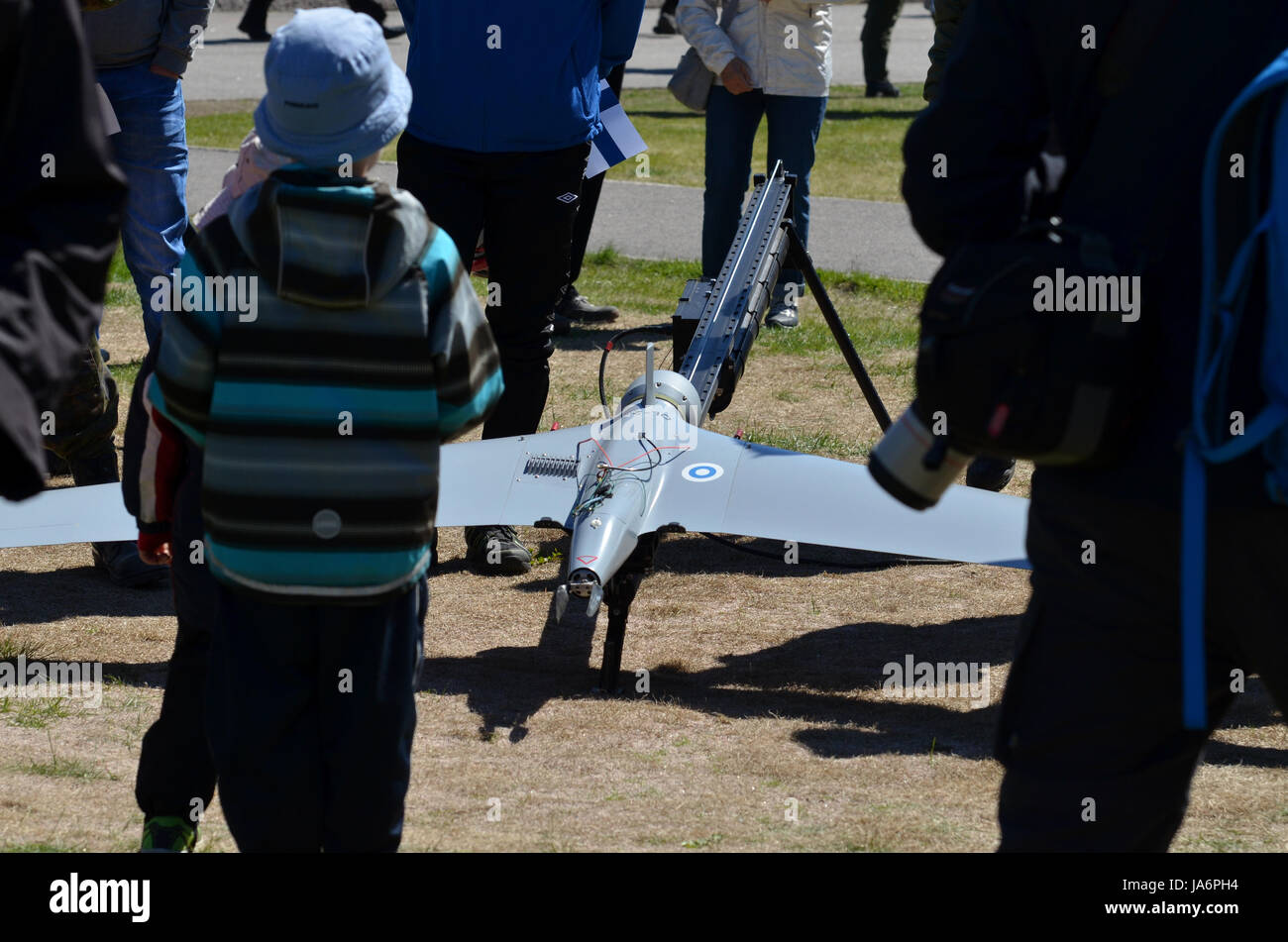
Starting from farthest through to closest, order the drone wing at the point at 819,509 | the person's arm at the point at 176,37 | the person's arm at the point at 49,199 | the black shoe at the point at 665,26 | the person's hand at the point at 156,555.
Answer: the black shoe at the point at 665,26, the person's arm at the point at 176,37, the drone wing at the point at 819,509, the person's hand at the point at 156,555, the person's arm at the point at 49,199

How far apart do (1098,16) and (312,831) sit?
1.79 metres

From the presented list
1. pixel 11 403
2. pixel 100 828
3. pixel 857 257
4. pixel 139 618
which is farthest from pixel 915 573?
pixel 857 257

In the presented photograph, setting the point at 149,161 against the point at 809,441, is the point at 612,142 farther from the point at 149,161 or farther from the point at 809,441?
the point at 149,161

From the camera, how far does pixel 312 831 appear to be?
2660 mm

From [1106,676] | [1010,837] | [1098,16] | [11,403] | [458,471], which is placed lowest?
[458,471]

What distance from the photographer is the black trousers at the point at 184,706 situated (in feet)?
9.48

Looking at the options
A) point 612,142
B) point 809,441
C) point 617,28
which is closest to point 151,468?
point 617,28

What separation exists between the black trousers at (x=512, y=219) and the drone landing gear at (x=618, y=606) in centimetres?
94

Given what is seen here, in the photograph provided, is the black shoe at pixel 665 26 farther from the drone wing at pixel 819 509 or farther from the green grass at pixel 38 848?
the green grass at pixel 38 848

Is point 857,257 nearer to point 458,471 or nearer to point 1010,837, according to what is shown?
point 458,471

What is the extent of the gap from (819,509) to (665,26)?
1938 cm

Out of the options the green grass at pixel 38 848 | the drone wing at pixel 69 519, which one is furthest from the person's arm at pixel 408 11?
the green grass at pixel 38 848

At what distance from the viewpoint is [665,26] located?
75.2 feet

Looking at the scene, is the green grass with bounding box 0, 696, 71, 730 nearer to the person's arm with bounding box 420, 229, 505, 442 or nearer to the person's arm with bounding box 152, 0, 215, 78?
the person's arm with bounding box 420, 229, 505, 442
